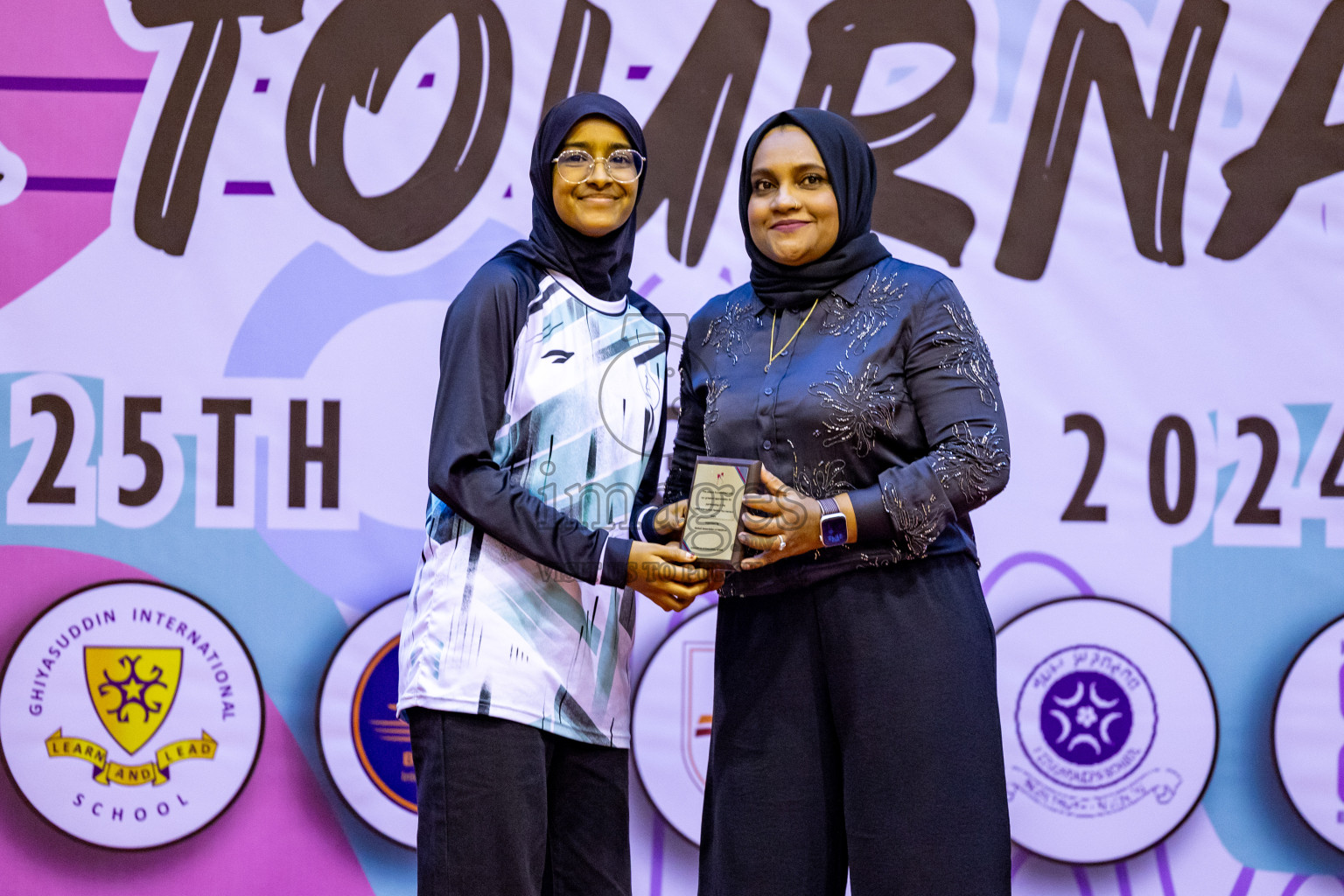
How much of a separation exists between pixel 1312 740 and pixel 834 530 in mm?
1627

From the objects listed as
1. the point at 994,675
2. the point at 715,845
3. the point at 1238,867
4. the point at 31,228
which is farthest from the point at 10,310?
the point at 1238,867

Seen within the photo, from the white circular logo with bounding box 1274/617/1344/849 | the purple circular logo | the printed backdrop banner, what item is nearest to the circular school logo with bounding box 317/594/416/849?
the printed backdrop banner

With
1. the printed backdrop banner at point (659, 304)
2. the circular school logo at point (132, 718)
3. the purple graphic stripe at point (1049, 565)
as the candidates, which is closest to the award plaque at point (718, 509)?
the printed backdrop banner at point (659, 304)

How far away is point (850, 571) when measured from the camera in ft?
5.13

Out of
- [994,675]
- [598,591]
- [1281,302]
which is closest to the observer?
[994,675]

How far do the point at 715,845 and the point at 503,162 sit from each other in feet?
5.24

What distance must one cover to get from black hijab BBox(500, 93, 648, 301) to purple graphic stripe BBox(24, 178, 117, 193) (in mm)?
1360

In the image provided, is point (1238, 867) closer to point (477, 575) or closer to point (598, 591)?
point (598, 591)

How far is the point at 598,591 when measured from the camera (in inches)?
68.5

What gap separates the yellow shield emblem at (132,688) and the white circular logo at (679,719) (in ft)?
3.51

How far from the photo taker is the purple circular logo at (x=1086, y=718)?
8.17ft

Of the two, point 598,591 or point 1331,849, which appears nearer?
point 598,591

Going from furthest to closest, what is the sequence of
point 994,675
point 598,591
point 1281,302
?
point 1281,302 → point 598,591 → point 994,675

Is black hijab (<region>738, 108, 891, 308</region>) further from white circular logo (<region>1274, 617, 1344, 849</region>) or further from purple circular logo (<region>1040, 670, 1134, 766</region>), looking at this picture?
white circular logo (<region>1274, 617, 1344, 849</region>)
